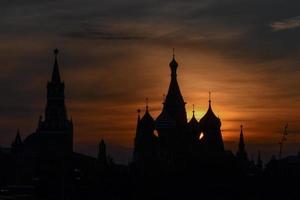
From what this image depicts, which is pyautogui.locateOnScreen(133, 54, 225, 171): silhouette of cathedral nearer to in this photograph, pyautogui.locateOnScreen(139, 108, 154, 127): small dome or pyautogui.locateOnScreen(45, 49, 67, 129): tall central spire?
pyautogui.locateOnScreen(139, 108, 154, 127): small dome

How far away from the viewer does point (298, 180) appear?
439ft

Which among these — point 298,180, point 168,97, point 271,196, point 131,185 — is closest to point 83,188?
point 131,185

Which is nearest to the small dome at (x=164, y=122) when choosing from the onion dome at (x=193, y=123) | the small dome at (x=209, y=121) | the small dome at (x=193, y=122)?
the onion dome at (x=193, y=123)

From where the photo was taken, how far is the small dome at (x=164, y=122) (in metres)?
156

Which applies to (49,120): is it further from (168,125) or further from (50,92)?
(168,125)

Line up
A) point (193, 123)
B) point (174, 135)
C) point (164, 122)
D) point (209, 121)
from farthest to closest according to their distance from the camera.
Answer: point (193, 123), point (209, 121), point (164, 122), point (174, 135)

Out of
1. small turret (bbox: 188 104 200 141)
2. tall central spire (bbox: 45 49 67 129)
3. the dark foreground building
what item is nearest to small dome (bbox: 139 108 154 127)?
the dark foreground building

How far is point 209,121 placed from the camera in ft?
531

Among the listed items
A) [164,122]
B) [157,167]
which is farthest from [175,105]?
[157,167]

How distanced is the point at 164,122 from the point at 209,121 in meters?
8.92

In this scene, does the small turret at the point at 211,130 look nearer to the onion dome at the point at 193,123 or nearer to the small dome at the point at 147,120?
the onion dome at the point at 193,123

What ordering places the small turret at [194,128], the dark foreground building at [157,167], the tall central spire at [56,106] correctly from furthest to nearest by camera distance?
the tall central spire at [56,106]
the small turret at [194,128]
the dark foreground building at [157,167]

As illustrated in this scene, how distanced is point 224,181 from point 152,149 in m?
A: 32.7

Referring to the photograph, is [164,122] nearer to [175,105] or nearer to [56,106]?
[175,105]
